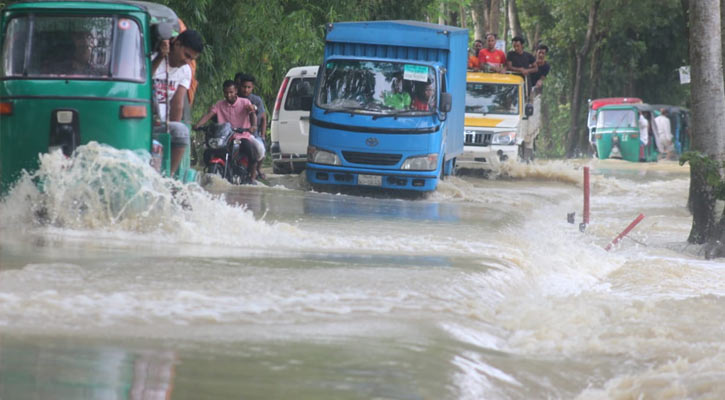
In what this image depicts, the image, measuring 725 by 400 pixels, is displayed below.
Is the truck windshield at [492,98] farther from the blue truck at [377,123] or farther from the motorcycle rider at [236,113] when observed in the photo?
the motorcycle rider at [236,113]

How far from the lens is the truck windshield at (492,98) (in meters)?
24.6

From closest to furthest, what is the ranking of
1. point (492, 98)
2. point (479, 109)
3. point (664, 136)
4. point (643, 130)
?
point (479, 109)
point (492, 98)
point (643, 130)
point (664, 136)

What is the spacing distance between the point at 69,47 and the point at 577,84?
124 feet

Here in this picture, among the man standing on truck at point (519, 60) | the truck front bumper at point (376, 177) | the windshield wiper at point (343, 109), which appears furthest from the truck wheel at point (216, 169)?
the man standing on truck at point (519, 60)

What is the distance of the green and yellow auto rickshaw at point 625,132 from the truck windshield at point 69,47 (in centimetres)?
3214

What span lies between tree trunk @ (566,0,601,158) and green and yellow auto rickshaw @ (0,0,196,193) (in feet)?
114

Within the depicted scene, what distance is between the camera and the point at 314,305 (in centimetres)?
729

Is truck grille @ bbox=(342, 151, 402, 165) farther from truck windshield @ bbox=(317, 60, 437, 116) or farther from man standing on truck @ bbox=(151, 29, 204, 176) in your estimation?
man standing on truck @ bbox=(151, 29, 204, 176)

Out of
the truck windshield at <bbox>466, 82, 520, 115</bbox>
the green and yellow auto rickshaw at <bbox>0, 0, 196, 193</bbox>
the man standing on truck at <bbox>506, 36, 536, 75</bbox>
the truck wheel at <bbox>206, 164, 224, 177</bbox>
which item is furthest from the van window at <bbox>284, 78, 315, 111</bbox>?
the green and yellow auto rickshaw at <bbox>0, 0, 196, 193</bbox>

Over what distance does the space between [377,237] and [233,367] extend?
5847 millimetres

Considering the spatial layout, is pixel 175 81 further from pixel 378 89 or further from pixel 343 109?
pixel 378 89

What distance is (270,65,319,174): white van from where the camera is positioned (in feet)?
66.1

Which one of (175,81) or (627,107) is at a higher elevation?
(627,107)

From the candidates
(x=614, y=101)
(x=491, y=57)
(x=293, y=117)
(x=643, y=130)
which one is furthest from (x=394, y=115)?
(x=614, y=101)
